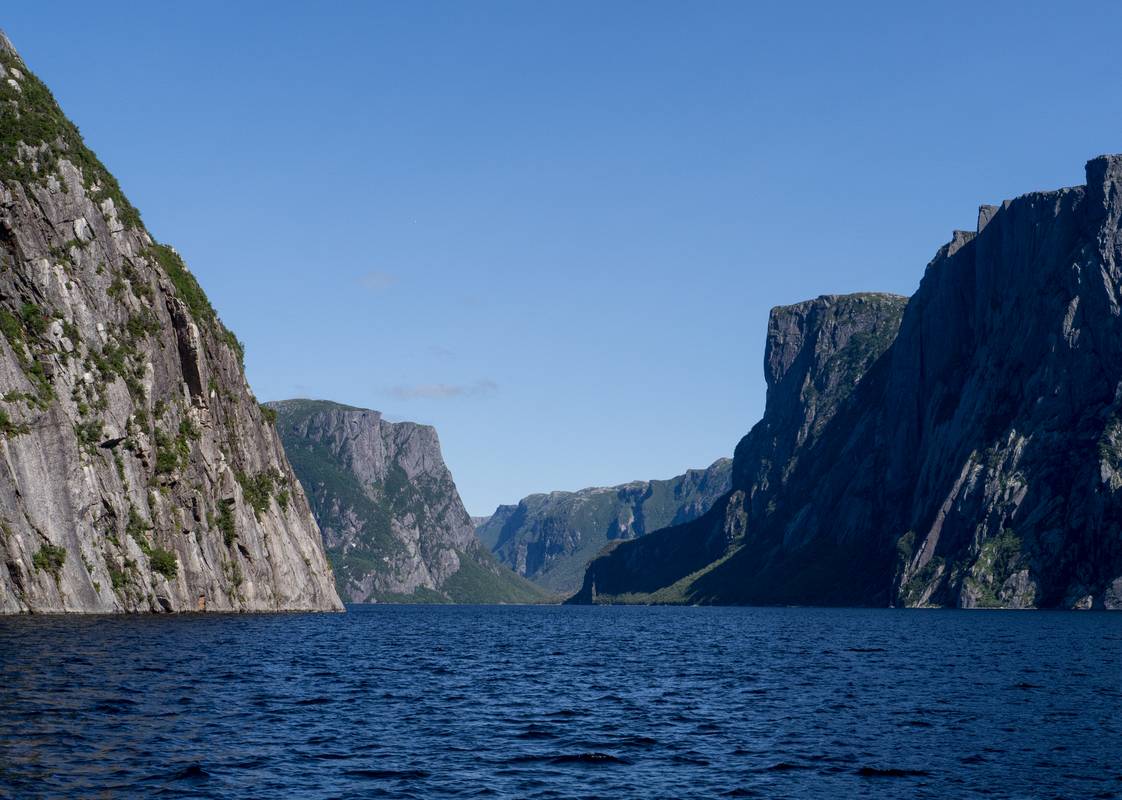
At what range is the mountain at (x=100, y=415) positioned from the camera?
95000 mm

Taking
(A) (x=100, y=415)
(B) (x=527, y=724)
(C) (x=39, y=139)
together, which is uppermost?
(C) (x=39, y=139)

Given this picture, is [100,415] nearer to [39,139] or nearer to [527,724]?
[39,139]

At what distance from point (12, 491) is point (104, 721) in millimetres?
58129

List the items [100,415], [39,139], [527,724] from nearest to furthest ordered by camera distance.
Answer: [527,724]
[100,415]
[39,139]

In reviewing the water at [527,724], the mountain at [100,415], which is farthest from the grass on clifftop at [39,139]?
the water at [527,724]

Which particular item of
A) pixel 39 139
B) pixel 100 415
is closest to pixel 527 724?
pixel 100 415

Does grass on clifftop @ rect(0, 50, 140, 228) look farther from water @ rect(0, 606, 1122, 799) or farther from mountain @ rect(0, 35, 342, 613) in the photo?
water @ rect(0, 606, 1122, 799)

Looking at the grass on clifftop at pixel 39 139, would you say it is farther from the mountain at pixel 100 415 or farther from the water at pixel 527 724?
the water at pixel 527 724

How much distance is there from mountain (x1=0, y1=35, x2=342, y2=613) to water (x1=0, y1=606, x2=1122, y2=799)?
14.6 m

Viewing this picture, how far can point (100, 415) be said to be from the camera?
110875 millimetres

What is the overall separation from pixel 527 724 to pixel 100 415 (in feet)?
257

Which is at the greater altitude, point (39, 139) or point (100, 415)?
point (39, 139)

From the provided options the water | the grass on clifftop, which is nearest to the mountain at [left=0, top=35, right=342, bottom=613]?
the grass on clifftop

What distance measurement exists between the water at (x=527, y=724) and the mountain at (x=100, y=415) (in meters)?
14.6
